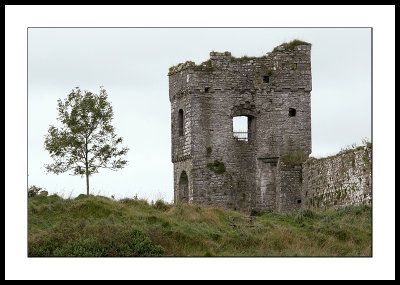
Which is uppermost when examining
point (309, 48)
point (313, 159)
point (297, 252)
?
point (309, 48)

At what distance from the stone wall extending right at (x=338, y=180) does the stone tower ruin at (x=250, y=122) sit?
1.97 metres

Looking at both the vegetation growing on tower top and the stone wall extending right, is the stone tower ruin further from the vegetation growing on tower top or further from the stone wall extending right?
the stone wall extending right

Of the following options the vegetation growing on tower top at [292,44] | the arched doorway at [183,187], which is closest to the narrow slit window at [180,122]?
the arched doorway at [183,187]

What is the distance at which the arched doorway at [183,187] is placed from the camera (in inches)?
1578

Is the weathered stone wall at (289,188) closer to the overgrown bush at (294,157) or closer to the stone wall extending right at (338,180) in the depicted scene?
the overgrown bush at (294,157)

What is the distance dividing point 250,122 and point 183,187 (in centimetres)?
411

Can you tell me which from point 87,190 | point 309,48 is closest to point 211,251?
point 87,190

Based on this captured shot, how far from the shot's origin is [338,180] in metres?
33.9

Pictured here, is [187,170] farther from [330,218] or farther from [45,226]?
[45,226]

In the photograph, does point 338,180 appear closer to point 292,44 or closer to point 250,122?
point 250,122

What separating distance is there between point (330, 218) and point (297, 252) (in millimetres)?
5388

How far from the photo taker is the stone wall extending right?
31.5 m

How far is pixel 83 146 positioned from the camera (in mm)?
36844

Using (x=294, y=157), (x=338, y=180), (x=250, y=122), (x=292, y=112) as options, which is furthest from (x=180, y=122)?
(x=338, y=180)
